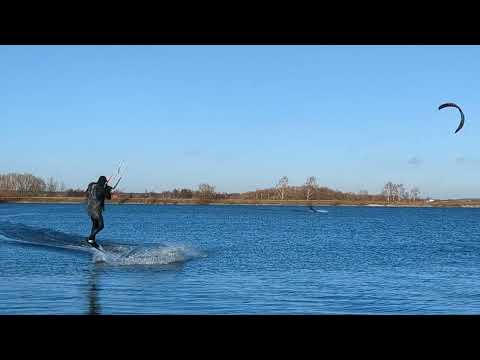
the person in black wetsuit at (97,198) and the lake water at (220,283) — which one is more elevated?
the person in black wetsuit at (97,198)

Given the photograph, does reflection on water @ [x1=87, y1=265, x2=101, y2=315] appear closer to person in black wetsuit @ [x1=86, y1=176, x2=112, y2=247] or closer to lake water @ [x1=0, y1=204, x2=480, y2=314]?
lake water @ [x1=0, y1=204, x2=480, y2=314]

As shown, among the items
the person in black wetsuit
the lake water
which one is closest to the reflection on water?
the lake water

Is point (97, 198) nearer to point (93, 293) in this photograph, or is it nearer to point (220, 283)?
point (220, 283)

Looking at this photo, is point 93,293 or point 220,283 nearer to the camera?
point 93,293

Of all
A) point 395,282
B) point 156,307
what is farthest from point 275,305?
point 395,282

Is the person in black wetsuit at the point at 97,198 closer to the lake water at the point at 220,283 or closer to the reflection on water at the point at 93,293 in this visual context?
the lake water at the point at 220,283

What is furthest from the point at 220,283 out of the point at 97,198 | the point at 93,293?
the point at 97,198

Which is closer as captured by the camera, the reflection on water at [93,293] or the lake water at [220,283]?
the reflection on water at [93,293]

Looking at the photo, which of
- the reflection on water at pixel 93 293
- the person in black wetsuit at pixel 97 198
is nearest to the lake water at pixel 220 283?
the reflection on water at pixel 93 293

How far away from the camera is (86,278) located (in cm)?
1548
